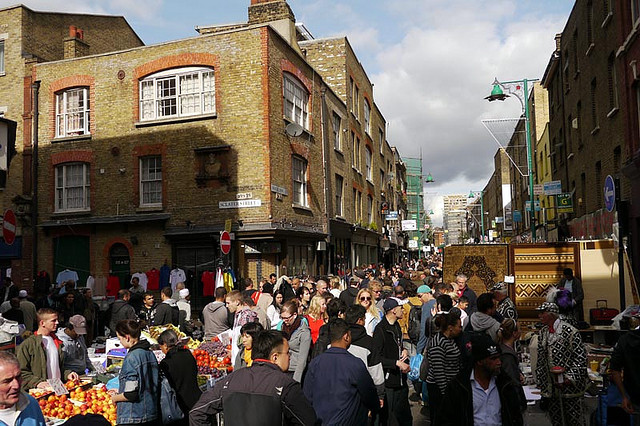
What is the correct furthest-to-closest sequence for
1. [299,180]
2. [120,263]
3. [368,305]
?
[299,180] < [120,263] < [368,305]

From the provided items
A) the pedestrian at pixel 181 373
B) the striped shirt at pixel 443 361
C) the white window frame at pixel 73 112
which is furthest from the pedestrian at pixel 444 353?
the white window frame at pixel 73 112

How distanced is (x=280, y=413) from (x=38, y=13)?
2670 cm

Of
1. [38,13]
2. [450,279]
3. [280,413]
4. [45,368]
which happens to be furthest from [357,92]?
[280,413]

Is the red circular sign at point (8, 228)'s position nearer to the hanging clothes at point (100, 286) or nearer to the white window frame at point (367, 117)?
the hanging clothes at point (100, 286)

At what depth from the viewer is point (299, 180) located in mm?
23234

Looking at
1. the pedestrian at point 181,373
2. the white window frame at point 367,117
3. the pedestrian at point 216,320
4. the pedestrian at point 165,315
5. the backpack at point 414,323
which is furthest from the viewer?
the white window frame at point 367,117

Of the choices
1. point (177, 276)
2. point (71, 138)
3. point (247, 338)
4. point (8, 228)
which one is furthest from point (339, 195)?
point (247, 338)

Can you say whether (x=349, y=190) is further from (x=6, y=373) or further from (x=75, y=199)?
(x=6, y=373)

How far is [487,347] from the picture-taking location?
4488mm

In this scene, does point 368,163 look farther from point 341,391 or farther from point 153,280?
point 341,391

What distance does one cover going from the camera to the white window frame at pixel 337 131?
2933 cm

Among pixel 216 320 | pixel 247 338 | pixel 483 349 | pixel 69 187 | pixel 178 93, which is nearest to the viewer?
pixel 483 349

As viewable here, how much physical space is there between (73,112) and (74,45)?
4.34 m

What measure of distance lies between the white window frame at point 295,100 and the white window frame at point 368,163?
13434mm
